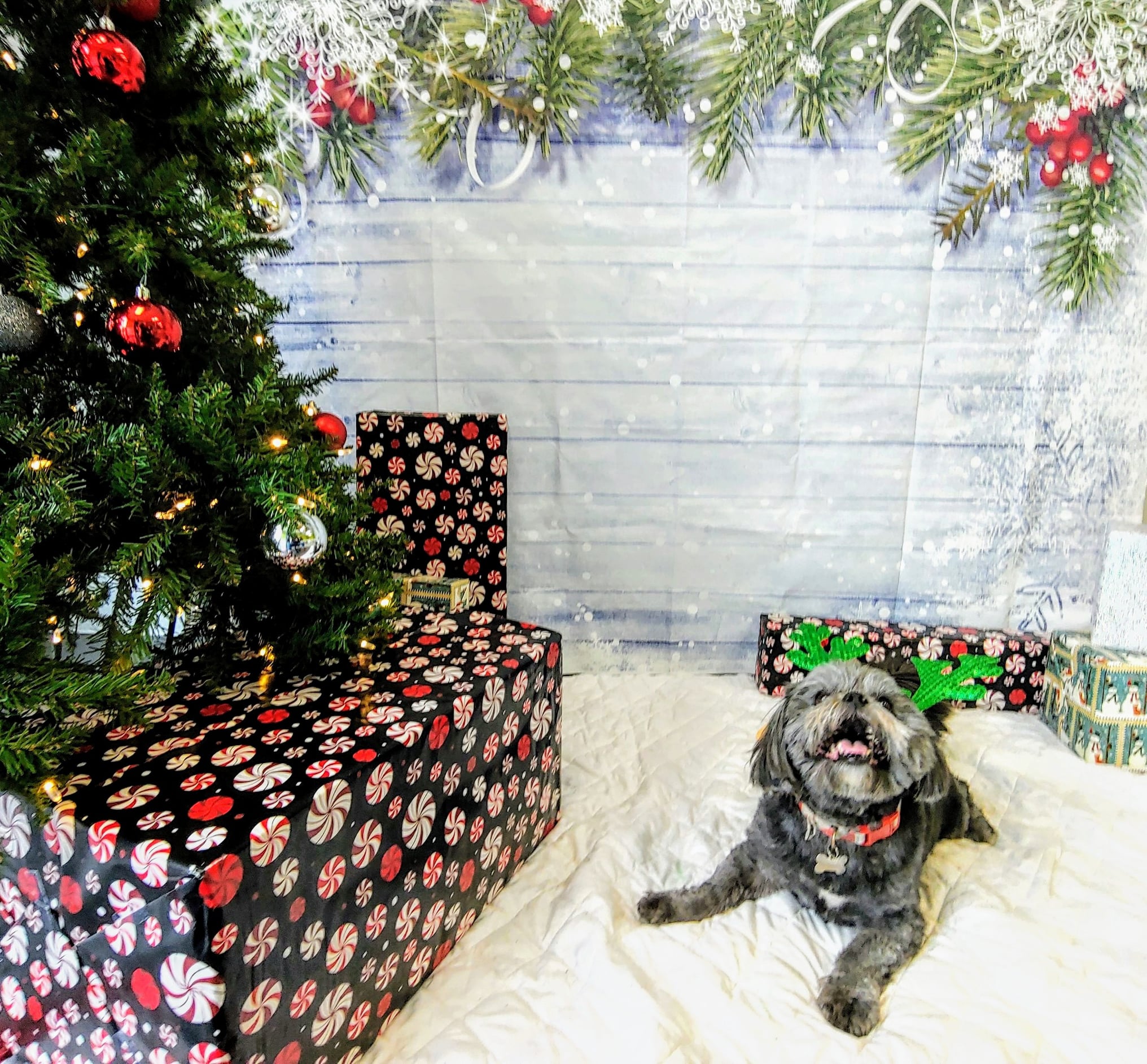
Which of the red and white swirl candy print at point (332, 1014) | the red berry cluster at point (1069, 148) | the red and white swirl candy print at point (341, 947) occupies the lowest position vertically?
the red and white swirl candy print at point (332, 1014)

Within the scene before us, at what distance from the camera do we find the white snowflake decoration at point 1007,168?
1.94 metres

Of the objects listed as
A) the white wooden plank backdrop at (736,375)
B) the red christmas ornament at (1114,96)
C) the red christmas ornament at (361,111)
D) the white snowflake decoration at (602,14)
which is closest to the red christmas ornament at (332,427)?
the white wooden plank backdrop at (736,375)

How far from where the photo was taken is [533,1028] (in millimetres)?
1139

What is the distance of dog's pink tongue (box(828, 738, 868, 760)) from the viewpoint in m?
1.23

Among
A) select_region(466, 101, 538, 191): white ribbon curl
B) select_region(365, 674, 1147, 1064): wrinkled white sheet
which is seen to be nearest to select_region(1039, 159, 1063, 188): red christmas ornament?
select_region(466, 101, 538, 191): white ribbon curl

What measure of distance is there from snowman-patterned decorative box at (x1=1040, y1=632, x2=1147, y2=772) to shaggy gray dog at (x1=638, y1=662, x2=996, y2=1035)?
0.75 meters

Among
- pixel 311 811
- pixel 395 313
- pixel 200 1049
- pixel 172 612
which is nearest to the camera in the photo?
pixel 200 1049

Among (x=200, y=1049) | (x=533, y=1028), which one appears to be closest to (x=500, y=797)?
(x=533, y=1028)

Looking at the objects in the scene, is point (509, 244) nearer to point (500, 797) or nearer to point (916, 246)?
point (916, 246)

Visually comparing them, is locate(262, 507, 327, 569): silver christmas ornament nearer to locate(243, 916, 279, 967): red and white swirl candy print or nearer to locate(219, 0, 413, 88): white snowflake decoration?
locate(243, 916, 279, 967): red and white swirl candy print

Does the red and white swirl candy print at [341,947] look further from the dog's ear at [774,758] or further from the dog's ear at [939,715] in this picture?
the dog's ear at [939,715]

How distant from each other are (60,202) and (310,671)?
72 cm

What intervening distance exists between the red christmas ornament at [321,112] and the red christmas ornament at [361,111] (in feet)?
0.14

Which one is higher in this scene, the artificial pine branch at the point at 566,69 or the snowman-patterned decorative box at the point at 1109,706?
the artificial pine branch at the point at 566,69
